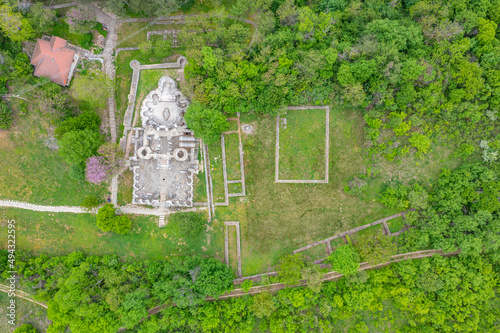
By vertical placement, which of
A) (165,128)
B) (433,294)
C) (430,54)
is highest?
(430,54)

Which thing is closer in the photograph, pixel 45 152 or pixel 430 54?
pixel 430 54

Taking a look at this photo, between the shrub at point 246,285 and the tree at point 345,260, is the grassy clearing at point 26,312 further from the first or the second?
the tree at point 345,260

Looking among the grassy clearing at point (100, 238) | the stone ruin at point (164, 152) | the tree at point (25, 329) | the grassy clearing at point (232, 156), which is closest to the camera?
the tree at point (25, 329)

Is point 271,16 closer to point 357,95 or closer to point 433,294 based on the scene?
point 357,95

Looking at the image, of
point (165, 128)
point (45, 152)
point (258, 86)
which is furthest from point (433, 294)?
point (45, 152)

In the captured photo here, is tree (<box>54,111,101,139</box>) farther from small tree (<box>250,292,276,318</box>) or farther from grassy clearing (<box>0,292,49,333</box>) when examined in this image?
small tree (<box>250,292,276,318</box>)

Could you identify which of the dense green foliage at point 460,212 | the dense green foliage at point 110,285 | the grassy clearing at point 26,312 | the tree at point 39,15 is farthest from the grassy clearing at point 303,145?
the grassy clearing at point 26,312

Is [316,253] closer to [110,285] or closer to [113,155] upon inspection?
[110,285]

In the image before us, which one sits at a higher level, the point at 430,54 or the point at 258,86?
the point at 430,54
